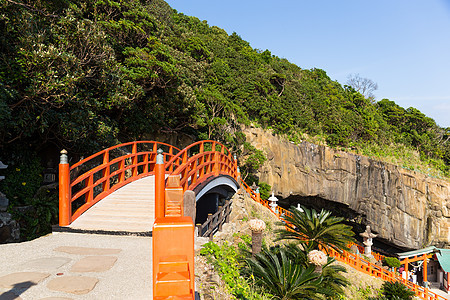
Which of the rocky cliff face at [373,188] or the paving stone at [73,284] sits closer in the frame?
the paving stone at [73,284]

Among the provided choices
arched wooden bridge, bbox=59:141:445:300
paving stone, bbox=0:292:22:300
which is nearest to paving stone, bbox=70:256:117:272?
paving stone, bbox=0:292:22:300

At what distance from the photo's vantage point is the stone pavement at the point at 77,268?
3135 mm

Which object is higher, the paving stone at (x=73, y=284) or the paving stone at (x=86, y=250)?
the paving stone at (x=73, y=284)

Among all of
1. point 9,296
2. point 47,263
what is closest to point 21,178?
point 47,263

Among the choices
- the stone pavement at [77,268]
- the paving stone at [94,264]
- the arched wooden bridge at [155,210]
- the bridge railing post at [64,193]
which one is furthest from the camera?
the bridge railing post at [64,193]

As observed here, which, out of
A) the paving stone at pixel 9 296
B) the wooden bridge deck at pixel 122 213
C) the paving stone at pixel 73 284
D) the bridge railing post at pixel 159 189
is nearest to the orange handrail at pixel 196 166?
the bridge railing post at pixel 159 189

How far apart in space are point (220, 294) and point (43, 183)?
7.84 m

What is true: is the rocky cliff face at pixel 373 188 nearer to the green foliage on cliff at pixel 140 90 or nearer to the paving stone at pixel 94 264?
the green foliage on cliff at pixel 140 90

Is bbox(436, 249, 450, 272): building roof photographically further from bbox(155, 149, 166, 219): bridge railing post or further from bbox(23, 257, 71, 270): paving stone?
bbox(23, 257, 71, 270): paving stone

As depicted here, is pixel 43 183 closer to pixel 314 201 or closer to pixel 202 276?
pixel 202 276

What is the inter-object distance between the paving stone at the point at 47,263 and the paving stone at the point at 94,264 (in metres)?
0.23

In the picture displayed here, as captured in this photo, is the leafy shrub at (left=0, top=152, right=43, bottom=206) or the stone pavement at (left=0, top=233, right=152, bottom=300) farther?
the leafy shrub at (left=0, top=152, right=43, bottom=206)

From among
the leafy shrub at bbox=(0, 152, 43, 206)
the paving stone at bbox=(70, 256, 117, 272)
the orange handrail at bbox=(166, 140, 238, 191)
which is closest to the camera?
the paving stone at bbox=(70, 256, 117, 272)

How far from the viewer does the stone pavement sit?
123 inches
